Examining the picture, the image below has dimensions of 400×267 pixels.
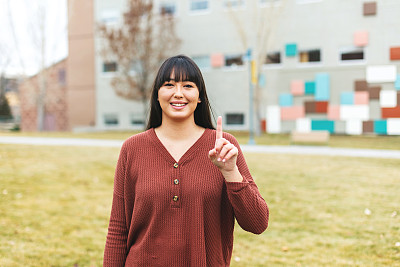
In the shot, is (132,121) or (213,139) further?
(132,121)

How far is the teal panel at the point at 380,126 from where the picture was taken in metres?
22.0

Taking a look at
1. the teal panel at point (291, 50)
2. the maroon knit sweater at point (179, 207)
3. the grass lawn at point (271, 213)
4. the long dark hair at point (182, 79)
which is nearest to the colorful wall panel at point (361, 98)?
the teal panel at point (291, 50)

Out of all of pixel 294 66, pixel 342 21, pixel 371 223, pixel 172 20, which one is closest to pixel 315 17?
pixel 342 21

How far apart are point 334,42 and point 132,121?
15.4 m

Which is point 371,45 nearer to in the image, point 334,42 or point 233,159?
point 334,42

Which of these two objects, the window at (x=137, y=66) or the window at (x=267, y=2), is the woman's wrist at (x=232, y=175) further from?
the window at (x=137, y=66)

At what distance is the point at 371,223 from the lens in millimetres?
6020

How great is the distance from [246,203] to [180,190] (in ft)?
1.04

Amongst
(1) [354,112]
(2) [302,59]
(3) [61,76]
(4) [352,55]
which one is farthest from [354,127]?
(3) [61,76]

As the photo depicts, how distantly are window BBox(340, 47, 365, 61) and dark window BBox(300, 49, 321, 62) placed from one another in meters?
1.33

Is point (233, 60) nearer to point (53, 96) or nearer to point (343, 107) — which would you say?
point (343, 107)

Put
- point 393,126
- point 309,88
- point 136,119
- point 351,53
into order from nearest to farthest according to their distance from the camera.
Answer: point 393,126 < point 351,53 < point 309,88 < point 136,119

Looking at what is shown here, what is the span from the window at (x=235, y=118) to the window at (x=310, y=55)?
17.3 feet

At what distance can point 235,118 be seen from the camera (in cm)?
2605
